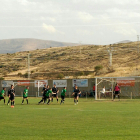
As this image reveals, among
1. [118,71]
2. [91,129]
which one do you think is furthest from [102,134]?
[118,71]

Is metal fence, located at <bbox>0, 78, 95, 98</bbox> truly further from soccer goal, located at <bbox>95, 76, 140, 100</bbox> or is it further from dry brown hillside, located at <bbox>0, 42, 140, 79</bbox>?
dry brown hillside, located at <bbox>0, 42, 140, 79</bbox>

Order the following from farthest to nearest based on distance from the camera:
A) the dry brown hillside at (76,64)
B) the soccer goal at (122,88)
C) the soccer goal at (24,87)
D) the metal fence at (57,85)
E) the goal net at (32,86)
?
the dry brown hillside at (76,64), the soccer goal at (24,87), the goal net at (32,86), the metal fence at (57,85), the soccer goal at (122,88)

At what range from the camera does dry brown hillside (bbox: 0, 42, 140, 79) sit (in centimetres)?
6638

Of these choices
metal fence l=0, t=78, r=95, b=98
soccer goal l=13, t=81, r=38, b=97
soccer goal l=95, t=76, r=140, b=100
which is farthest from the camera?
soccer goal l=13, t=81, r=38, b=97

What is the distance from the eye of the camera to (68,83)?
49.1 metres

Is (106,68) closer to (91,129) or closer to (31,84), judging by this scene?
(31,84)

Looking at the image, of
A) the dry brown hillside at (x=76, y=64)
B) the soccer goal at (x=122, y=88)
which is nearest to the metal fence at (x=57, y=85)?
the soccer goal at (x=122, y=88)

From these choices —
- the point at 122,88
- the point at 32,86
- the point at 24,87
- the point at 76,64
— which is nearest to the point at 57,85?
the point at 32,86

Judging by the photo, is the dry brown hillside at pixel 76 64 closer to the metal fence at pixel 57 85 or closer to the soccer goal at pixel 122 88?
the metal fence at pixel 57 85

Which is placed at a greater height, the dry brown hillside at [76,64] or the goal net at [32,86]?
the dry brown hillside at [76,64]

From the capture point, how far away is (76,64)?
80.0 meters

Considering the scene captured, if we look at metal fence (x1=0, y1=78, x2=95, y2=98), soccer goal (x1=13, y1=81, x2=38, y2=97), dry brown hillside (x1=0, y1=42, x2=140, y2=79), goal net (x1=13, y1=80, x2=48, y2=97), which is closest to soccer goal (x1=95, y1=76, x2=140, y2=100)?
metal fence (x1=0, y1=78, x2=95, y2=98)

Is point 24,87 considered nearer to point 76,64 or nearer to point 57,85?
point 57,85

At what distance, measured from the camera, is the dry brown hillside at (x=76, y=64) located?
66.4 meters
